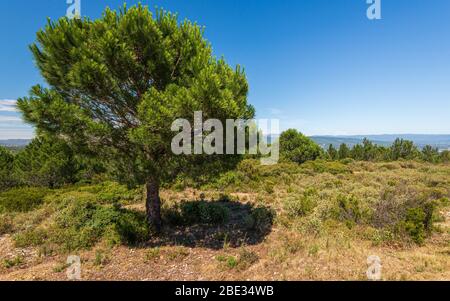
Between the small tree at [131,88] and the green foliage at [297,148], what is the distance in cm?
2559

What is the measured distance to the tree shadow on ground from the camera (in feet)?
24.9

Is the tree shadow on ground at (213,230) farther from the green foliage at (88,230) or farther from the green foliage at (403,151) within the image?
the green foliage at (403,151)

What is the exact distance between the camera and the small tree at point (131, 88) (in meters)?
5.91

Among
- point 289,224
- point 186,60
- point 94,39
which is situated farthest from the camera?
point 289,224

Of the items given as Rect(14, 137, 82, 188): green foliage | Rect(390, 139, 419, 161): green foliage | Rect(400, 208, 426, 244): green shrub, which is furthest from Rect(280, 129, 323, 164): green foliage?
Rect(400, 208, 426, 244): green shrub

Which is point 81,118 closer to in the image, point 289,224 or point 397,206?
point 289,224

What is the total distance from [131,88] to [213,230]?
221 inches

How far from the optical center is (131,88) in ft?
24.0

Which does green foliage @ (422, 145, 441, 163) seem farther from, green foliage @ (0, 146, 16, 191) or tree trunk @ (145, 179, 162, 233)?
green foliage @ (0, 146, 16, 191)

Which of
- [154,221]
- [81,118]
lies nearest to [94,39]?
[81,118]

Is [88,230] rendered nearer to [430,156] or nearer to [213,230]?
[213,230]

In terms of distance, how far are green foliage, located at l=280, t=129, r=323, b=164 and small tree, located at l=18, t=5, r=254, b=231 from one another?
84.0ft
